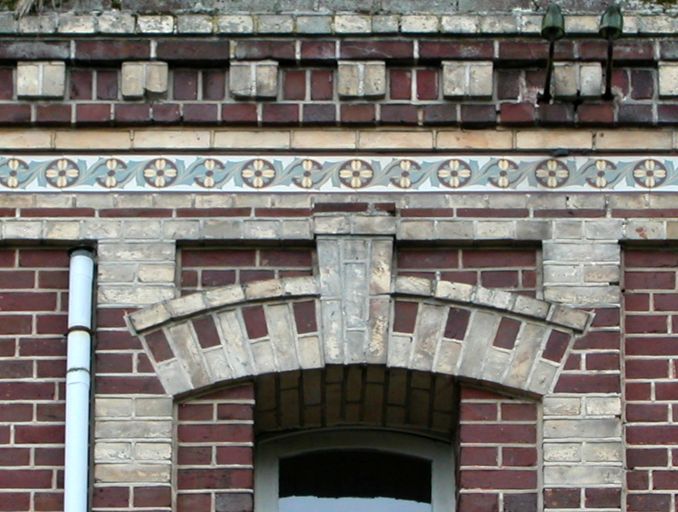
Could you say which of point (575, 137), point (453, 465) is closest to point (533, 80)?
point (575, 137)

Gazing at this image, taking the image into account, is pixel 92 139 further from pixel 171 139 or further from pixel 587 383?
pixel 587 383

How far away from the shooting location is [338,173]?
1747 cm

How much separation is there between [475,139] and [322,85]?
0.75 meters

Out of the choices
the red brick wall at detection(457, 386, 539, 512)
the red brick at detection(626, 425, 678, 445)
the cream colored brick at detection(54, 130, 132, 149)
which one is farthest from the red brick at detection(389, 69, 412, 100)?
the red brick at detection(626, 425, 678, 445)

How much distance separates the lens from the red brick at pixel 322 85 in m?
17.6

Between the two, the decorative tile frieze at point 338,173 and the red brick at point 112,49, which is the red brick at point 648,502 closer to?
the decorative tile frieze at point 338,173

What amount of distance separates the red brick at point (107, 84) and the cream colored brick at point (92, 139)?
6.6 inches

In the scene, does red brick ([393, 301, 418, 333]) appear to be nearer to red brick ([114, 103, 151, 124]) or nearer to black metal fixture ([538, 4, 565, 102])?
black metal fixture ([538, 4, 565, 102])

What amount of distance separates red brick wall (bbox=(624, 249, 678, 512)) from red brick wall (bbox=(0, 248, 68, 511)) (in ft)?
8.28

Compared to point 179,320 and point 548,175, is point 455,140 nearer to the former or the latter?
point 548,175

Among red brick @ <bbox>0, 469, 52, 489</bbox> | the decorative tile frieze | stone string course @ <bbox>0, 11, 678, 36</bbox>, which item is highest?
stone string course @ <bbox>0, 11, 678, 36</bbox>

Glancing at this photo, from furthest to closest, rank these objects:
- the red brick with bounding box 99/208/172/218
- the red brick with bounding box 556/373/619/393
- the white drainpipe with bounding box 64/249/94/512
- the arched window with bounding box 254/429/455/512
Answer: the arched window with bounding box 254/429/455/512 → the red brick with bounding box 99/208/172/218 → the red brick with bounding box 556/373/619/393 → the white drainpipe with bounding box 64/249/94/512

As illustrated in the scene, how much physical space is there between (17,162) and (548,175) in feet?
7.92

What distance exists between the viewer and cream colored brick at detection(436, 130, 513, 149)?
57.5ft
